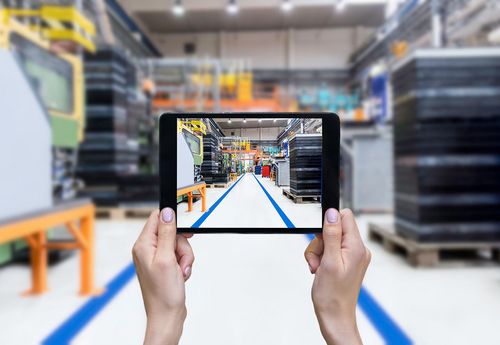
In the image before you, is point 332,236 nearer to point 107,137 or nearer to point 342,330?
point 342,330

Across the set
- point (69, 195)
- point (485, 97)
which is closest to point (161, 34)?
point (69, 195)

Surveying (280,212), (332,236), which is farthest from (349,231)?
(280,212)

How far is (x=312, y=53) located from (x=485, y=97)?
41.2 feet

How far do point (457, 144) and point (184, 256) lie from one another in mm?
3111

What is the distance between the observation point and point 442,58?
3148mm

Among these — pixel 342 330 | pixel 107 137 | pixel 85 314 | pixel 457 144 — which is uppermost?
pixel 107 137

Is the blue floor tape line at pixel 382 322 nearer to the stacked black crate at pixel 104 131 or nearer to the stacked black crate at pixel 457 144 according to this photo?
the stacked black crate at pixel 457 144

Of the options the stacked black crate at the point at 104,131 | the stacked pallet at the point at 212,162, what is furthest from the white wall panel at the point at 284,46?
the stacked pallet at the point at 212,162

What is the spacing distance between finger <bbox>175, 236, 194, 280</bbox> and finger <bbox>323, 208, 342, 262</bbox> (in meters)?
0.35

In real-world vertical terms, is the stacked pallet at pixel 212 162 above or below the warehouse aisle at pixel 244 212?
above

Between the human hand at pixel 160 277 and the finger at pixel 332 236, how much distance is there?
0.37 metres

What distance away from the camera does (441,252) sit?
3.57 meters

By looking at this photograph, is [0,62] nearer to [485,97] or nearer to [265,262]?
[265,262]

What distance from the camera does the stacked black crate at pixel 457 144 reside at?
3.13 metres
